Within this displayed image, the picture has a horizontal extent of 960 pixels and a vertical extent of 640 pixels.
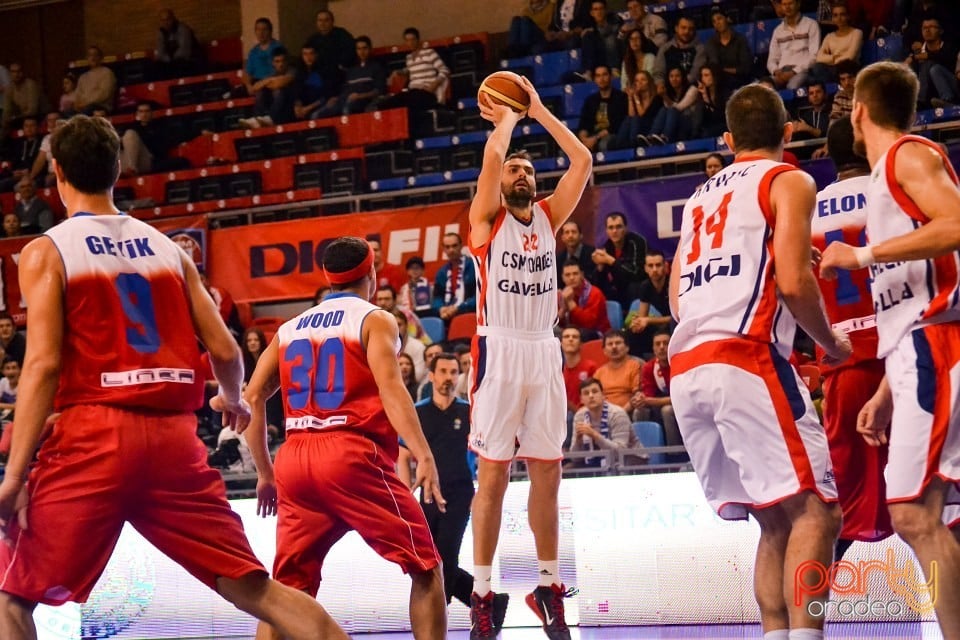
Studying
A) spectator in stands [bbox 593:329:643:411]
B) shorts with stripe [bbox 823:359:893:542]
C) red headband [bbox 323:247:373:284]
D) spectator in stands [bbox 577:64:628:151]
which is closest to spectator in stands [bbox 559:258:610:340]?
spectator in stands [bbox 593:329:643:411]

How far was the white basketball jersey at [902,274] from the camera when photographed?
4363 millimetres

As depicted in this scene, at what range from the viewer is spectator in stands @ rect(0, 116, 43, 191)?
1833 centimetres

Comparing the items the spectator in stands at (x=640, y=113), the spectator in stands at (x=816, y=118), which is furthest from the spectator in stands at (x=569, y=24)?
the spectator in stands at (x=816, y=118)

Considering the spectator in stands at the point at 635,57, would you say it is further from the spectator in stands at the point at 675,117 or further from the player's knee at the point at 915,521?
the player's knee at the point at 915,521

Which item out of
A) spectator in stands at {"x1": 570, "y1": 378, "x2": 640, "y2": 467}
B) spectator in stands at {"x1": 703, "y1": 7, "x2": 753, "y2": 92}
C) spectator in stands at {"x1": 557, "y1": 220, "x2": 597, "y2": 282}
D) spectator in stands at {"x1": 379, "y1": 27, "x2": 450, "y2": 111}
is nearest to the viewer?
Answer: spectator in stands at {"x1": 570, "y1": 378, "x2": 640, "y2": 467}

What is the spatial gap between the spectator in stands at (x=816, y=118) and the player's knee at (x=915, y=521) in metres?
8.97

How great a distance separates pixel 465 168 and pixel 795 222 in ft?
37.1

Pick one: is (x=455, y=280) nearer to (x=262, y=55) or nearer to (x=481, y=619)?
(x=481, y=619)

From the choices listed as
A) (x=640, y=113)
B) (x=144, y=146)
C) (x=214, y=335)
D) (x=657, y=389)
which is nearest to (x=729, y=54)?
(x=640, y=113)

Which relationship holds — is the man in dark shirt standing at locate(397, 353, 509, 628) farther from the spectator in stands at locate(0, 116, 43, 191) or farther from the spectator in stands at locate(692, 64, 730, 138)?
the spectator in stands at locate(0, 116, 43, 191)

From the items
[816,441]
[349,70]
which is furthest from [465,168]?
[816,441]

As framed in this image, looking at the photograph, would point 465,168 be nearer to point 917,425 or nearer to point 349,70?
point 349,70

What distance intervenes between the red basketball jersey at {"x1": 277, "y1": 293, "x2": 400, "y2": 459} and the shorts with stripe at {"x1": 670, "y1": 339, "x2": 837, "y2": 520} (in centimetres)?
144

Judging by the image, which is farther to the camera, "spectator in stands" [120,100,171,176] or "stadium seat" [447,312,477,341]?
"spectator in stands" [120,100,171,176]
